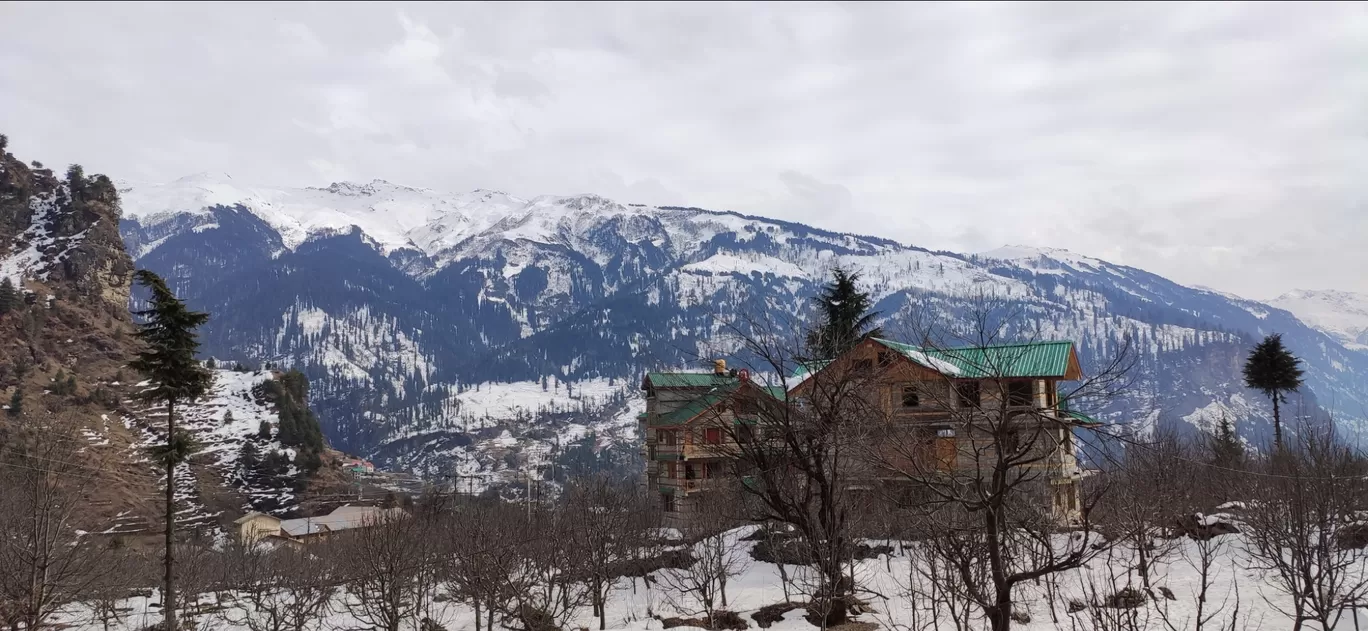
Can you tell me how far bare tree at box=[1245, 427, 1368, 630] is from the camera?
→ 17.9 m

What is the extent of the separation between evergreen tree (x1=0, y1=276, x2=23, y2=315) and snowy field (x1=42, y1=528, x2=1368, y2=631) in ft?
234

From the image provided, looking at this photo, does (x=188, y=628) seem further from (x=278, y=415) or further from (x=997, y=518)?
(x=278, y=415)

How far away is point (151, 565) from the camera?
58.9 metres

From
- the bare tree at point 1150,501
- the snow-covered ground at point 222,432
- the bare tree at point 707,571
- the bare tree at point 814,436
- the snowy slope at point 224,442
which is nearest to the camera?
the bare tree at point 814,436

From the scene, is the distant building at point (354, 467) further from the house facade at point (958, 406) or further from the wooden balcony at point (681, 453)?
the house facade at point (958, 406)

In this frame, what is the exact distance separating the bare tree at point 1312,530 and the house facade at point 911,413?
17.5ft

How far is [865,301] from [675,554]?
20258 mm

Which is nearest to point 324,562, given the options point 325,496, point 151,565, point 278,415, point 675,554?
point 151,565

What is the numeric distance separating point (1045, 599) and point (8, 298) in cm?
12020

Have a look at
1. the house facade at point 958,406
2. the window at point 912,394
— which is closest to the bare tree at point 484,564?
the house facade at point 958,406

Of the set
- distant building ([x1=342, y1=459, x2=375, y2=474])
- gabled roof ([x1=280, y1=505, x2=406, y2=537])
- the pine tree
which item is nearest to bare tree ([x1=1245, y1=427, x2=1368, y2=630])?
the pine tree

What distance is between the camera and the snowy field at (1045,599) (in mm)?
25688

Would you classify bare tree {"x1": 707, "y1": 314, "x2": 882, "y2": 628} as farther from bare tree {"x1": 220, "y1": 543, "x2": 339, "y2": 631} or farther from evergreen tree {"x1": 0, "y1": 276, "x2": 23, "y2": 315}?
evergreen tree {"x1": 0, "y1": 276, "x2": 23, "y2": 315}

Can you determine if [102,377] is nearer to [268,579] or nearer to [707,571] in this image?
[268,579]
